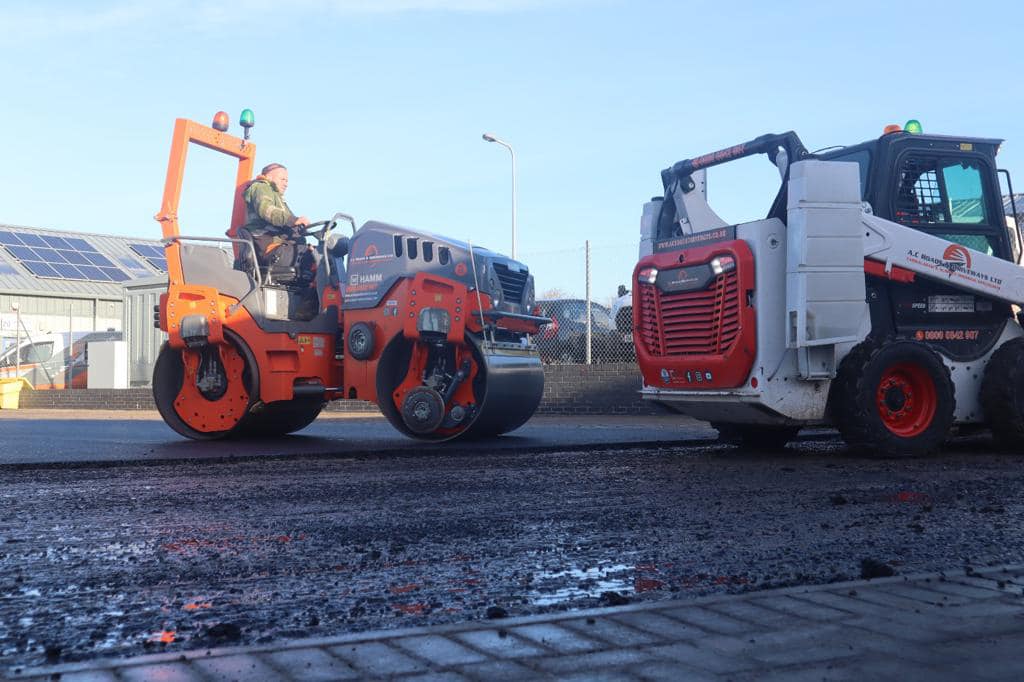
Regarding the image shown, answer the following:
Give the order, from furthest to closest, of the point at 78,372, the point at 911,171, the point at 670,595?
the point at 78,372, the point at 911,171, the point at 670,595

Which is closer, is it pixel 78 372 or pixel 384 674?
pixel 384 674

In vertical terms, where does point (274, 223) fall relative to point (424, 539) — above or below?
above

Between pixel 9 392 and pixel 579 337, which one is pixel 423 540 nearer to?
pixel 579 337

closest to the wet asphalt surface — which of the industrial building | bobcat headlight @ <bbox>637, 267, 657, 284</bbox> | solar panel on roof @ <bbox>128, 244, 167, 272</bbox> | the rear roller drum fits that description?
bobcat headlight @ <bbox>637, 267, 657, 284</bbox>

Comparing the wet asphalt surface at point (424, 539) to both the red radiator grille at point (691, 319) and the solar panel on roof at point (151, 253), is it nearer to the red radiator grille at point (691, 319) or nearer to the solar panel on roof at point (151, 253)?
the red radiator grille at point (691, 319)

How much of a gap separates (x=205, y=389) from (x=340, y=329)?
1.56 metres

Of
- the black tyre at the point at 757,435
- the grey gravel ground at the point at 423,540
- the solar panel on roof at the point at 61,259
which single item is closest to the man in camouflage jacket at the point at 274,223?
the grey gravel ground at the point at 423,540

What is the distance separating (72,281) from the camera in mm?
40500

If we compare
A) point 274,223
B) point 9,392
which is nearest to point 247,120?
point 274,223

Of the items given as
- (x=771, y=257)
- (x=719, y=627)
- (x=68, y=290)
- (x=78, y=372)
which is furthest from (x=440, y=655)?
(x=68, y=290)

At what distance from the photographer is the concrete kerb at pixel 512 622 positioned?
2.64 m

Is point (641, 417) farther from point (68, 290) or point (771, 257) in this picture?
point (68, 290)

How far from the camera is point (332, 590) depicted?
351cm

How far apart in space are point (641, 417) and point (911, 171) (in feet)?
23.3
